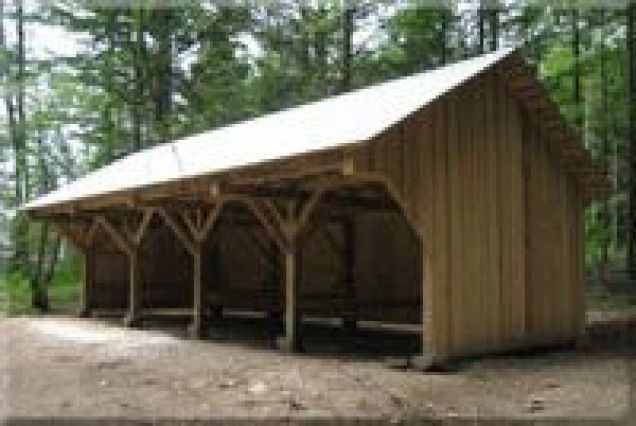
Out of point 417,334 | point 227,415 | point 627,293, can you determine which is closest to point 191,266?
point 417,334

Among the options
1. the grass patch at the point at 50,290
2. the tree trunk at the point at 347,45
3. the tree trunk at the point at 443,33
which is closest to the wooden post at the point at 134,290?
the grass patch at the point at 50,290

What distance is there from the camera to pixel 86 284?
67.2 feet

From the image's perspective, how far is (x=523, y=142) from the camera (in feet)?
41.0

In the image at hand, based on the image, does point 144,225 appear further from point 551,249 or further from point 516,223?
point 551,249

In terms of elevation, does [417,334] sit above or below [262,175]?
below

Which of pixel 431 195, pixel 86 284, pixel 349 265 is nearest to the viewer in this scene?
pixel 431 195

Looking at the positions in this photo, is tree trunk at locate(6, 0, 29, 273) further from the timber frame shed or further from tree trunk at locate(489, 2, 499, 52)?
tree trunk at locate(489, 2, 499, 52)

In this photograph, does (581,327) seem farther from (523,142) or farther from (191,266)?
(191,266)

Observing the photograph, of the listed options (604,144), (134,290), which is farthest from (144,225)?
(604,144)

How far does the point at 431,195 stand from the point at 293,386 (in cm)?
309

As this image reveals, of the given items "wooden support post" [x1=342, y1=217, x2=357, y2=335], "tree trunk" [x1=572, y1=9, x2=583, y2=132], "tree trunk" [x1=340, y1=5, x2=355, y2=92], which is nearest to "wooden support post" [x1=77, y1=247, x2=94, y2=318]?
"wooden support post" [x1=342, y1=217, x2=357, y2=335]

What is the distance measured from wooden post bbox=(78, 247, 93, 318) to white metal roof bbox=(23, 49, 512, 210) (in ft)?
5.05

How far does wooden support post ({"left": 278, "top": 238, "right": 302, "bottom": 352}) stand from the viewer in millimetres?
12531

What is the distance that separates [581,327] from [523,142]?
8.88 ft
